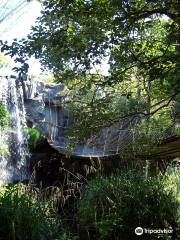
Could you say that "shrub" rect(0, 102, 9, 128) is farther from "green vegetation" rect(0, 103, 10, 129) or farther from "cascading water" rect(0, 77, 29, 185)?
"cascading water" rect(0, 77, 29, 185)

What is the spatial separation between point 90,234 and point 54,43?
113 inches

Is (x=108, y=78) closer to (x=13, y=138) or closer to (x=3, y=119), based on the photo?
(x=3, y=119)

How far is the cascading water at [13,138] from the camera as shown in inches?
373

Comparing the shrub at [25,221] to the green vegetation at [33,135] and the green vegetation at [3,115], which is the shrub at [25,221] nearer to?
the green vegetation at [3,115]

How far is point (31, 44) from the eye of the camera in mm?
3018

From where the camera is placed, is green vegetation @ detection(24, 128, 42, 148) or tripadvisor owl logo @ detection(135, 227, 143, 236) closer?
tripadvisor owl logo @ detection(135, 227, 143, 236)

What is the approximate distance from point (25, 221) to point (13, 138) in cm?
635

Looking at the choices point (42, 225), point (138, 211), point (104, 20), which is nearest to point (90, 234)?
point (138, 211)

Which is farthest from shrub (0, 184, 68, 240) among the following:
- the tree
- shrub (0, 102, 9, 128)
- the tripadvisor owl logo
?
shrub (0, 102, 9, 128)

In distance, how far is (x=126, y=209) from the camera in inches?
199

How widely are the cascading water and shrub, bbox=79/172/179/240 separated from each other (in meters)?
4.38

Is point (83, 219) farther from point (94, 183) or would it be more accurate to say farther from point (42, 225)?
point (42, 225)

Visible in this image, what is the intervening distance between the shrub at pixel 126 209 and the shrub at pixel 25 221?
4.04 feet

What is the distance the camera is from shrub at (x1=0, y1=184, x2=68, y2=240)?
3.47 m
